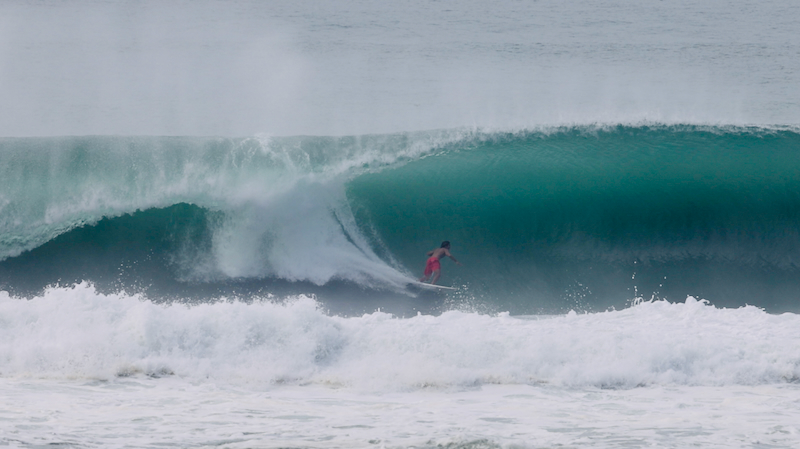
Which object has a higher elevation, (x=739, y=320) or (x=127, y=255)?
A: (x=127, y=255)

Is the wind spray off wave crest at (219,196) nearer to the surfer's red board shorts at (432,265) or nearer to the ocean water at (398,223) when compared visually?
the ocean water at (398,223)

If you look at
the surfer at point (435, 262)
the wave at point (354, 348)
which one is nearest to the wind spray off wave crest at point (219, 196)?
the surfer at point (435, 262)

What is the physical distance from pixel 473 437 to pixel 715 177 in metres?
6.59

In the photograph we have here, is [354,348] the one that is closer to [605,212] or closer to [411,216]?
Result: [411,216]

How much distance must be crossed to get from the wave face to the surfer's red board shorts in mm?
233

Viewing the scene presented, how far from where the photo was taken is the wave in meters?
Answer: 5.87

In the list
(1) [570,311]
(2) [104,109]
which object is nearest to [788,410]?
(1) [570,311]

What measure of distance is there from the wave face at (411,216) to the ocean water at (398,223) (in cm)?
4

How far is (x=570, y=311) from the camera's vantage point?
728 cm

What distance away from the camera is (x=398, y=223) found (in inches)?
350

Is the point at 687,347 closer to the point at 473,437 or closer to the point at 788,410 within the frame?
the point at 788,410

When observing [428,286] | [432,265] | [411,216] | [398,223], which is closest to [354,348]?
[428,286]

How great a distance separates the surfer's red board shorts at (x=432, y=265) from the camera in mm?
8023

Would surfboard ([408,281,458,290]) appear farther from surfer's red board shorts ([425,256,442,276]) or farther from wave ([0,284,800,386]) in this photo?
wave ([0,284,800,386])
